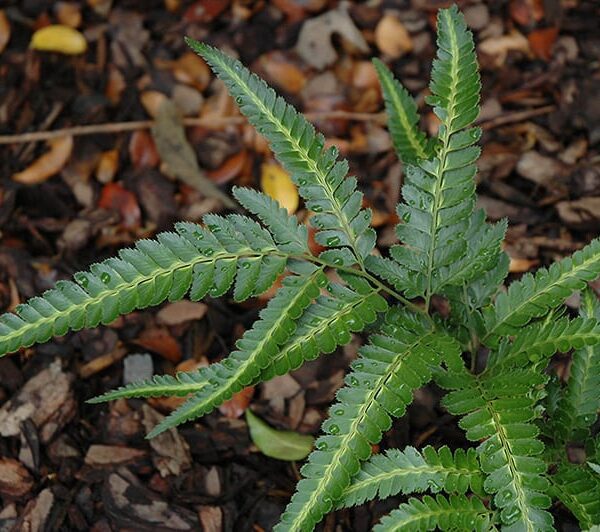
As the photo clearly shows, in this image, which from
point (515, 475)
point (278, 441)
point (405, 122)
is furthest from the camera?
point (278, 441)

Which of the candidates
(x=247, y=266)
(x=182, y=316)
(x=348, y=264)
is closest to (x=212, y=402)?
(x=247, y=266)

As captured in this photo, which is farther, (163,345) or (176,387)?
(163,345)

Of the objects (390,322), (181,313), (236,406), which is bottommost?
(236,406)

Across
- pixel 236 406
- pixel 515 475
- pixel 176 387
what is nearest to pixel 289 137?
pixel 176 387

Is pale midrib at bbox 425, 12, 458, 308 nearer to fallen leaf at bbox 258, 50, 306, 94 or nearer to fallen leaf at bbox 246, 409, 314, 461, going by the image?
fallen leaf at bbox 246, 409, 314, 461

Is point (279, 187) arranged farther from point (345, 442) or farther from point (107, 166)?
point (345, 442)

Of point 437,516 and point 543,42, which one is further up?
point 543,42
